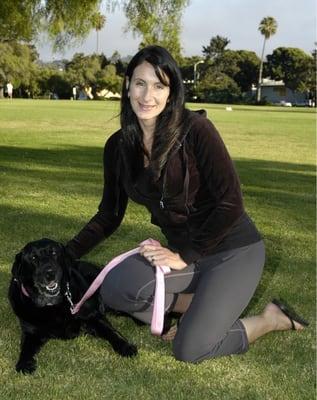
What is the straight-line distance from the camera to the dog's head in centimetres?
351

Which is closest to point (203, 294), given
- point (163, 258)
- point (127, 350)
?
point (163, 258)

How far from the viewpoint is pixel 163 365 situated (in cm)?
363

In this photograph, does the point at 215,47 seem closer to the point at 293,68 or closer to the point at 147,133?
the point at 293,68

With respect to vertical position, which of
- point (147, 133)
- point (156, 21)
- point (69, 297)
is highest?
point (156, 21)

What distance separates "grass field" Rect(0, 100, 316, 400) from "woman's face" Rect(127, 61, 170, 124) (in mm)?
397

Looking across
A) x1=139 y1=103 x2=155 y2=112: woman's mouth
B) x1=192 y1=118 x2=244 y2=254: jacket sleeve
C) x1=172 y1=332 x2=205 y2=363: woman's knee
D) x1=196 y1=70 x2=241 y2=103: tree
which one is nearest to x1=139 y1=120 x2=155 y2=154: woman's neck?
x1=139 y1=103 x2=155 y2=112: woman's mouth

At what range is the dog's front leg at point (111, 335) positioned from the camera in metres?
3.74

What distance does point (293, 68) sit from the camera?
104250 millimetres

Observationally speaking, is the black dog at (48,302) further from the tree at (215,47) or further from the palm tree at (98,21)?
the tree at (215,47)

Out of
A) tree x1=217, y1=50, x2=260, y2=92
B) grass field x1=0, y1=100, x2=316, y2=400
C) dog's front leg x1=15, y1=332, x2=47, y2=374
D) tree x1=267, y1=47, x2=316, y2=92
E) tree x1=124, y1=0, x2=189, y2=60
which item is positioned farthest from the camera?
tree x1=217, y1=50, x2=260, y2=92

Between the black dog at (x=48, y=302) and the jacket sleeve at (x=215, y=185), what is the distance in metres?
0.82

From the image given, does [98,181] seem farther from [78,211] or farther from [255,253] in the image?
[255,253]

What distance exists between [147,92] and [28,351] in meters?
1.68

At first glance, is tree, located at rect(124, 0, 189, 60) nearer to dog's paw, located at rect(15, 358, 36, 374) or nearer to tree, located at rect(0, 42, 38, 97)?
dog's paw, located at rect(15, 358, 36, 374)
